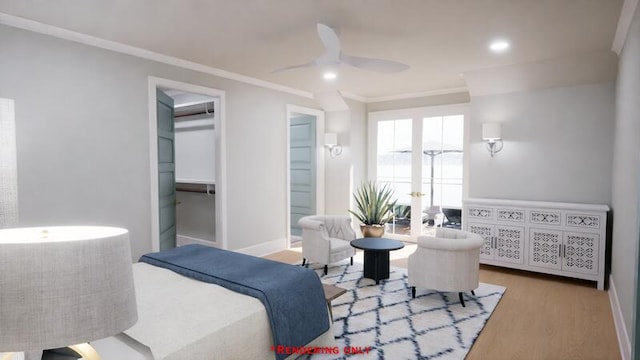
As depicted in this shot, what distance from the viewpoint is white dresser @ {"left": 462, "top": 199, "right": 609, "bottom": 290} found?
3.86 m

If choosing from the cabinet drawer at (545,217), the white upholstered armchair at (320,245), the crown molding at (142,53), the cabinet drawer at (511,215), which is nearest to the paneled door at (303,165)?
the crown molding at (142,53)

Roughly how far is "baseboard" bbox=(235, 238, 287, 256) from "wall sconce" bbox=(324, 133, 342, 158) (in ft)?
5.73

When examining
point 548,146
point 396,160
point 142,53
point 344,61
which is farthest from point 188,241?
point 548,146

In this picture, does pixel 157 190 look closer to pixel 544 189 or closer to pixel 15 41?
pixel 15 41

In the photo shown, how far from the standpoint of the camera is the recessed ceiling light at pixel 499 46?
340cm

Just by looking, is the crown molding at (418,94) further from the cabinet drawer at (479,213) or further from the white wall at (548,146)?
the cabinet drawer at (479,213)

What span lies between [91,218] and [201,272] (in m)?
1.60

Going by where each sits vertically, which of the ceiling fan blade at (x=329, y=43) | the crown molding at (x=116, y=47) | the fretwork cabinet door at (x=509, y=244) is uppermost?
the crown molding at (x=116, y=47)

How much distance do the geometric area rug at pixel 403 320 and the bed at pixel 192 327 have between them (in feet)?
1.88

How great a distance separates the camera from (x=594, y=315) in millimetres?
3182

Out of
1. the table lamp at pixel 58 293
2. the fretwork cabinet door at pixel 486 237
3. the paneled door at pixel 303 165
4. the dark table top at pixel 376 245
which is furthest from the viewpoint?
the paneled door at pixel 303 165

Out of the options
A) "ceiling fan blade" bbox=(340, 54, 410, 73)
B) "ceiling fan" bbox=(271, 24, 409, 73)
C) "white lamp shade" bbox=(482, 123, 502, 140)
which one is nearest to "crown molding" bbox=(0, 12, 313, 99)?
"ceiling fan" bbox=(271, 24, 409, 73)

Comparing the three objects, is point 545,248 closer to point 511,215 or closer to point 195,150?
point 511,215

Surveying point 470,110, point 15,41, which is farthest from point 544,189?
point 15,41
